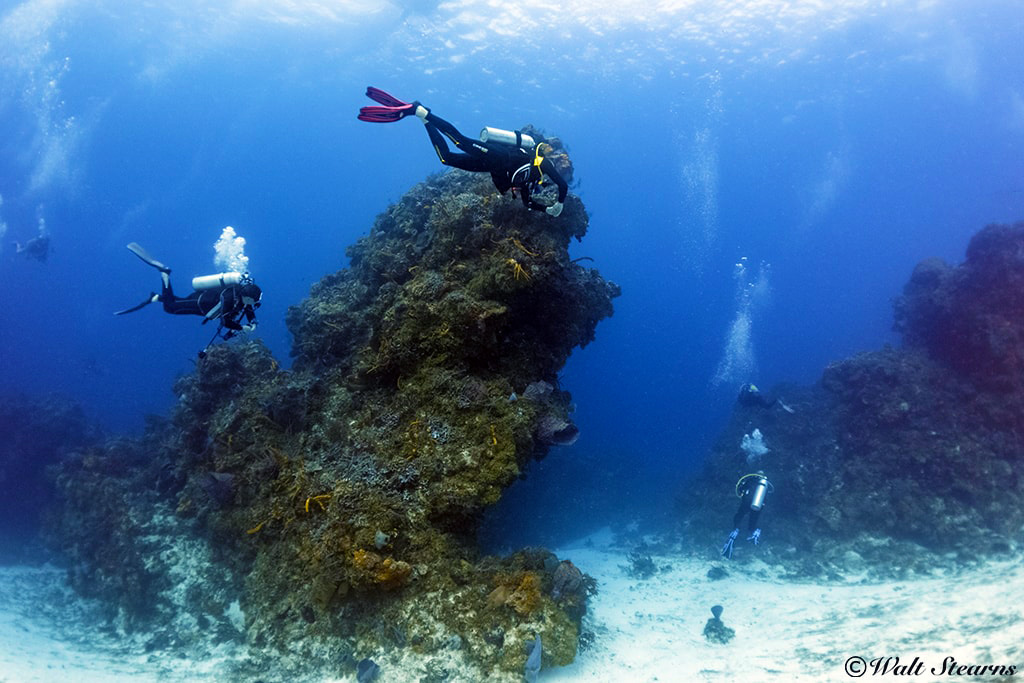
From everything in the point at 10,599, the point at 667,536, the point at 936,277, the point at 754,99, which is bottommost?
A: the point at 10,599

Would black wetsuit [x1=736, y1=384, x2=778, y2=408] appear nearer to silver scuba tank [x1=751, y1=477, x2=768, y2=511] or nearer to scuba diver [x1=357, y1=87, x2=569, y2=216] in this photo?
silver scuba tank [x1=751, y1=477, x2=768, y2=511]

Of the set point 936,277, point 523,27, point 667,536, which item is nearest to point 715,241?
point 523,27

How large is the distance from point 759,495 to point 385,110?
14492mm

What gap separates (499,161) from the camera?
7.50 metres

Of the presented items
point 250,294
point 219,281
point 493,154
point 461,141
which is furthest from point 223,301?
point 493,154

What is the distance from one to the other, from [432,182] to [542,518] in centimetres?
1417

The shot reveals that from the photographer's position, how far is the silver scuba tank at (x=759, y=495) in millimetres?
13930

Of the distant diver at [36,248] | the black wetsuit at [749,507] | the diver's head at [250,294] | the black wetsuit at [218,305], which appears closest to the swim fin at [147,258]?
the black wetsuit at [218,305]

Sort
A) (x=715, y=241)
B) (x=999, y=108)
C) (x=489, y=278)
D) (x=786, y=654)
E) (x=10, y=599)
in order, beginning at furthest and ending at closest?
1. (x=715, y=241)
2. (x=999, y=108)
3. (x=10, y=599)
4. (x=489, y=278)
5. (x=786, y=654)

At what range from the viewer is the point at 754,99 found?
46562 millimetres

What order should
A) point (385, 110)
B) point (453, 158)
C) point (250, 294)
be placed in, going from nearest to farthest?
point (385, 110) < point (453, 158) < point (250, 294)

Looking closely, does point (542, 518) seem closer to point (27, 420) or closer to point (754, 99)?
point (27, 420)

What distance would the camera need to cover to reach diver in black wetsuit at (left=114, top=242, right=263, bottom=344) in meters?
8.27

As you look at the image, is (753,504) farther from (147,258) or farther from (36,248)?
(36,248)
